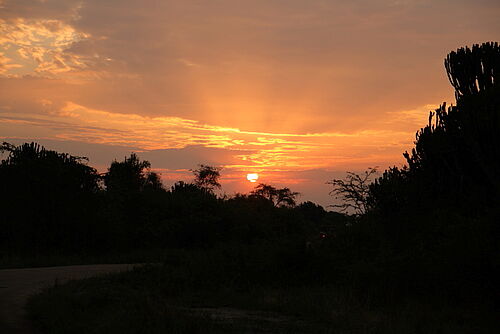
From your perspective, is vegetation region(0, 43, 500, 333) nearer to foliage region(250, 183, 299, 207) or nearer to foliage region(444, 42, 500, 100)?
foliage region(444, 42, 500, 100)

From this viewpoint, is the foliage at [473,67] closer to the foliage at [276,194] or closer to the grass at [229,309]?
the grass at [229,309]

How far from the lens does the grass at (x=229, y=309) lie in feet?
34.4

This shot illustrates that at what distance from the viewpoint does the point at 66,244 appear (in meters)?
32.5

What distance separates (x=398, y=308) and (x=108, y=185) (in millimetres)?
31725

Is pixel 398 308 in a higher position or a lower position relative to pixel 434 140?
lower

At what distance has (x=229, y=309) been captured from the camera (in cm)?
1409

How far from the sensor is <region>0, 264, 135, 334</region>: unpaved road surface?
34.4 feet

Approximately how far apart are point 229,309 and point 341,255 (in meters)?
7.49

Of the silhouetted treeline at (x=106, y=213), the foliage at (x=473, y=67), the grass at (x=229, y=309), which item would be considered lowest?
the grass at (x=229, y=309)

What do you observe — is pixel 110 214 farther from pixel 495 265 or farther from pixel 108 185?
pixel 495 265

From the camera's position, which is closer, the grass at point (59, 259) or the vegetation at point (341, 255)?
the vegetation at point (341, 255)

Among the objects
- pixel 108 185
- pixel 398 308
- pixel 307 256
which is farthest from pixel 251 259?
pixel 108 185

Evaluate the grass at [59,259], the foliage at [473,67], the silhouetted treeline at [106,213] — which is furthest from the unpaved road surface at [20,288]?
the foliage at [473,67]

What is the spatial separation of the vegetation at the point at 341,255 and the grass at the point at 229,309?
5cm
